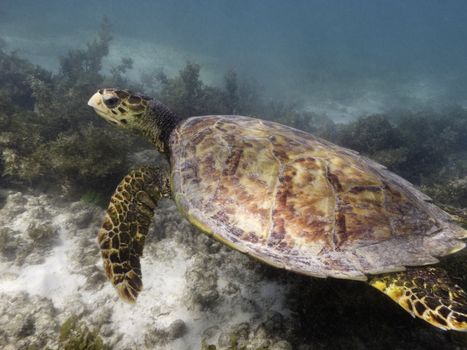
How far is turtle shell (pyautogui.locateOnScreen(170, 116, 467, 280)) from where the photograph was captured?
2.08 metres

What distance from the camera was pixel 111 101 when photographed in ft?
11.0

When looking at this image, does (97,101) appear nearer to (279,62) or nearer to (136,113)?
(136,113)

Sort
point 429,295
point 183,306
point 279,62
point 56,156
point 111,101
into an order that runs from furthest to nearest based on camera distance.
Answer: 1. point 279,62
2. point 56,156
3. point 111,101
4. point 183,306
5. point 429,295

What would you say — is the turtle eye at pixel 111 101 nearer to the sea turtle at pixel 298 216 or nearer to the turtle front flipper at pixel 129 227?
the turtle front flipper at pixel 129 227

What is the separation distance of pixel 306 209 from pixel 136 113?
2.50 meters

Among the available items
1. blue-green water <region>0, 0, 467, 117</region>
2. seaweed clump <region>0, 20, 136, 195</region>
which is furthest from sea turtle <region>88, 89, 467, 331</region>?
blue-green water <region>0, 0, 467, 117</region>

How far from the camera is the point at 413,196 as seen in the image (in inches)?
101

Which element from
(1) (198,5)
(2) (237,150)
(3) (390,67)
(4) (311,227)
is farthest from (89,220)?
(1) (198,5)

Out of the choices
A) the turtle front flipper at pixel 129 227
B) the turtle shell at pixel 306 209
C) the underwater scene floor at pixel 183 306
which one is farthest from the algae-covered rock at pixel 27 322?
the turtle shell at pixel 306 209

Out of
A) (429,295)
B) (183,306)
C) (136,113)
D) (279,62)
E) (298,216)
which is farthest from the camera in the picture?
(279,62)

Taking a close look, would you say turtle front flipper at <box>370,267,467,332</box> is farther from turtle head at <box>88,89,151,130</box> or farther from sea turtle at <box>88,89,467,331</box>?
Result: turtle head at <box>88,89,151,130</box>

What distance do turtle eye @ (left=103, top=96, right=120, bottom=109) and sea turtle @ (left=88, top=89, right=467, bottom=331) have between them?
3.35 ft

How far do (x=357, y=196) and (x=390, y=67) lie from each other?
38372 mm

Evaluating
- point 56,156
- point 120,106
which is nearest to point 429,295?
point 120,106
